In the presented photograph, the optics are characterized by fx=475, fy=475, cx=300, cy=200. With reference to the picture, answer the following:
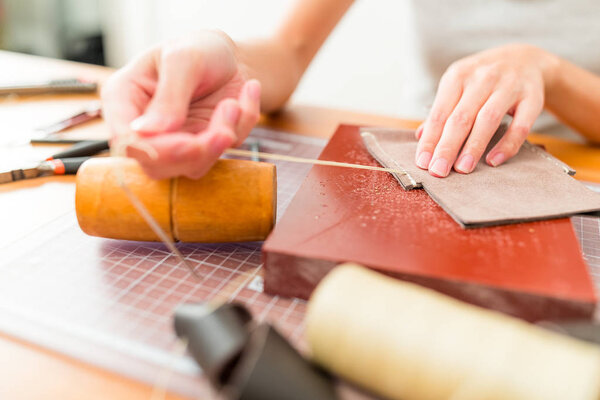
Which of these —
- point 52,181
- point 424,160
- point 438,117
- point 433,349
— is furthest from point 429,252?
point 52,181

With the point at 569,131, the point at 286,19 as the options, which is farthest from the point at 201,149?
the point at 569,131

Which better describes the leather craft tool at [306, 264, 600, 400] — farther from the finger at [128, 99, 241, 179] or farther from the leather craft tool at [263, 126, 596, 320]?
the finger at [128, 99, 241, 179]

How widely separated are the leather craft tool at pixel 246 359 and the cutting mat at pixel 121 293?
5 centimetres

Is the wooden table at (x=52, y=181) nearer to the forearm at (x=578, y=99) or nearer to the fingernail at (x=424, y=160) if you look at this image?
the forearm at (x=578, y=99)

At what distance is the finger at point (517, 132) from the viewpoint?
88 cm

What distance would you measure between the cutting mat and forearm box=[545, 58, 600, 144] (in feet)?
1.72

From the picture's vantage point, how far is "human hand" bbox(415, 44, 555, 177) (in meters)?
0.85

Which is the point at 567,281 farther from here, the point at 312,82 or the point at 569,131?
the point at 312,82

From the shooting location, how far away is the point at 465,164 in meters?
0.84

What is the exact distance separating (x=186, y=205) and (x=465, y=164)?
1.59ft

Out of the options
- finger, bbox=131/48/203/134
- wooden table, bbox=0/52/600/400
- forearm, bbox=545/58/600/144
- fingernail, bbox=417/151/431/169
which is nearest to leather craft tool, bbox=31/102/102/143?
wooden table, bbox=0/52/600/400

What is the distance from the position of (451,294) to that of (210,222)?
1.15 ft

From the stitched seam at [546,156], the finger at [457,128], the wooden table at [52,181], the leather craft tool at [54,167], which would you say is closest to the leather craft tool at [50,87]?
the wooden table at [52,181]

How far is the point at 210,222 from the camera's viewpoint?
2.31ft
